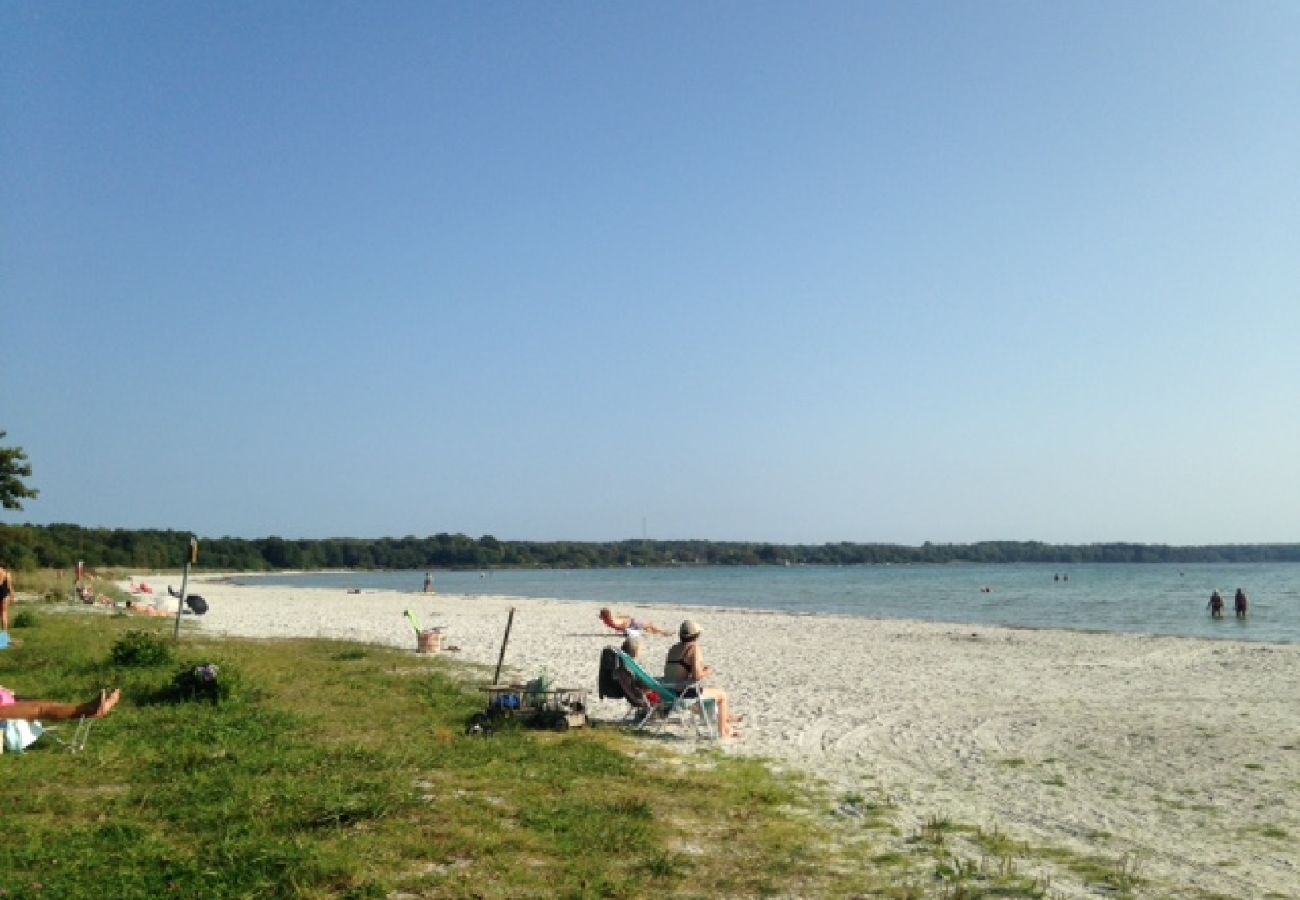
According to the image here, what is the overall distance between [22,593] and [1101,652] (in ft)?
103

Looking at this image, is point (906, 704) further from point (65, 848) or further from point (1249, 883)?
point (65, 848)

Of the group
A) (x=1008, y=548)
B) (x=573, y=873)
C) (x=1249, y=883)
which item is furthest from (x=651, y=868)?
(x=1008, y=548)

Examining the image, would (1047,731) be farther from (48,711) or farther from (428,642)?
(428,642)

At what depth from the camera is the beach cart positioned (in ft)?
27.1

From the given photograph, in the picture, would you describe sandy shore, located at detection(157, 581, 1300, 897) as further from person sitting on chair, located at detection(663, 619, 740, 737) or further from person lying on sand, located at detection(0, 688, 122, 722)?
person lying on sand, located at detection(0, 688, 122, 722)

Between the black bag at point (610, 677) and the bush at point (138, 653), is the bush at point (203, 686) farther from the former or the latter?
the black bag at point (610, 677)

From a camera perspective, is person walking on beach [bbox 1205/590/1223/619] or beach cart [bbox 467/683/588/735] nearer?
beach cart [bbox 467/683/588/735]

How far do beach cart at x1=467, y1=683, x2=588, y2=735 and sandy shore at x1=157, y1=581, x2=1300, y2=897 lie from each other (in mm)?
1284

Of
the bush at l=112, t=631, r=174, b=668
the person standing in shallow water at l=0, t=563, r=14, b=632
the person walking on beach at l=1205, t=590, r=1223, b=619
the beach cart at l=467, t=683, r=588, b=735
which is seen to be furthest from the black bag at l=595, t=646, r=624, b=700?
the person walking on beach at l=1205, t=590, r=1223, b=619

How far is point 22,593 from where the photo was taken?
29.6 metres

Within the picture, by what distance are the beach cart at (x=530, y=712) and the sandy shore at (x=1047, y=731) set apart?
1.28 metres

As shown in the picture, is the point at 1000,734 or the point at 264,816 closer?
the point at 264,816

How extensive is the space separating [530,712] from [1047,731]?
5511mm

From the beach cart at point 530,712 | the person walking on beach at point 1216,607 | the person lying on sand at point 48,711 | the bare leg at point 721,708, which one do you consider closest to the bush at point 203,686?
the person lying on sand at point 48,711
